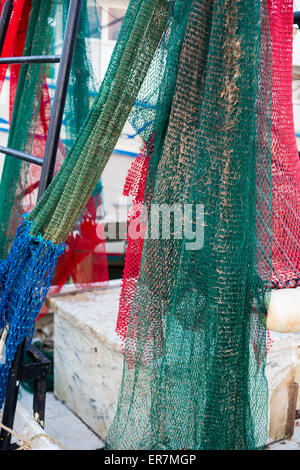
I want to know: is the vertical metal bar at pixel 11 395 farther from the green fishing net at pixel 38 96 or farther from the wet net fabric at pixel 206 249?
the green fishing net at pixel 38 96

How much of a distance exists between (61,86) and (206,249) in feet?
2.93

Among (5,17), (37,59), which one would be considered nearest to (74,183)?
(37,59)

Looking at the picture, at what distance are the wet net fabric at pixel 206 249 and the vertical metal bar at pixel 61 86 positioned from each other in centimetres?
41

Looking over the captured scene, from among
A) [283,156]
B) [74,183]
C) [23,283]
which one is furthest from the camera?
[23,283]

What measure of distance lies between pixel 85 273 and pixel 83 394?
2.76 ft

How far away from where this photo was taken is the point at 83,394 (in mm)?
2545

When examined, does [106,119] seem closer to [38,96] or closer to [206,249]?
[206,249]

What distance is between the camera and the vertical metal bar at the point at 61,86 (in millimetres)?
1612

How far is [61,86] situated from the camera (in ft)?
5.39

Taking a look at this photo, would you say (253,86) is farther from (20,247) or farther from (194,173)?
(20,247)

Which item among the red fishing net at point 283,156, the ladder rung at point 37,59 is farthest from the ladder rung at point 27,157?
the red fishing net at point 283,156

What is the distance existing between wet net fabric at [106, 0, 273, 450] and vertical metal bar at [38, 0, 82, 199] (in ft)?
1.36

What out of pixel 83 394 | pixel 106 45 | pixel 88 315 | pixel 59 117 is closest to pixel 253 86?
pixel 59 117

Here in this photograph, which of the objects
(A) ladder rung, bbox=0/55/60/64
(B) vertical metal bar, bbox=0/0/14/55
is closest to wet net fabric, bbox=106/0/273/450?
(A) ladder rung, bbox=0/55/60/64
